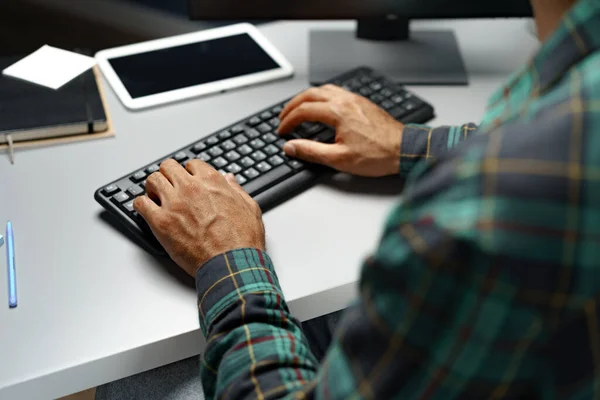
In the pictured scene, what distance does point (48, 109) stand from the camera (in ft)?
3.06

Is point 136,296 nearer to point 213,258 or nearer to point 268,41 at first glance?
point 213,258

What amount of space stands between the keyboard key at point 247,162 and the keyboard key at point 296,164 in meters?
0.05

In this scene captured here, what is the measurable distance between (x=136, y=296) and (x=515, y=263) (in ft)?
1.41

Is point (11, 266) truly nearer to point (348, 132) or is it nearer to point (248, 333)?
point (248, 333)

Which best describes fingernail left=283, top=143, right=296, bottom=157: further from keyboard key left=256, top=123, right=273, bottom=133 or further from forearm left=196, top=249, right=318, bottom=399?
forearm left=196, top=249, right=318, bottom=399

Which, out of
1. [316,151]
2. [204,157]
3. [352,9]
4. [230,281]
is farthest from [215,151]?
[352,9]

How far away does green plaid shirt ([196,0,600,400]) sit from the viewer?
375 mm

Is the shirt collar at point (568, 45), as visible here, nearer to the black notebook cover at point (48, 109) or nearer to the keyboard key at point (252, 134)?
the keyboard key at point (252, 134)

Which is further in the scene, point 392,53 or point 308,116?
point 392,53

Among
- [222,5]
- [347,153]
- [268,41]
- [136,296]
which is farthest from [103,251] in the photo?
[268,41]

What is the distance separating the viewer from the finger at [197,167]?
0.79 metres

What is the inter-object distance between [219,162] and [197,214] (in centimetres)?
12

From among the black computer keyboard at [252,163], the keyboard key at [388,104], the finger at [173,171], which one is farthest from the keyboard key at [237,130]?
the keyboard key at [388,104]

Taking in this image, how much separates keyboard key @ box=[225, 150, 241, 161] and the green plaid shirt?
41 centimetres
